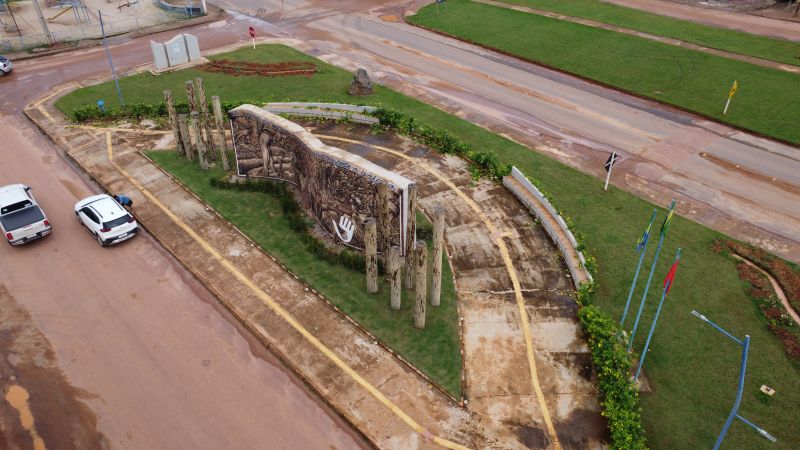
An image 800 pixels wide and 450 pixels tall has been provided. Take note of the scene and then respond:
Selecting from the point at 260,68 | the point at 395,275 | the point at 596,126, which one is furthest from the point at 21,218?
the point at 596,126

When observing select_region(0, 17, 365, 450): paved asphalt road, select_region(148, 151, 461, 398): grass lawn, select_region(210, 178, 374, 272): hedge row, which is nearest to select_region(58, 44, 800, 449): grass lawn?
select_region(148, 151, 461, 398): grass lawn

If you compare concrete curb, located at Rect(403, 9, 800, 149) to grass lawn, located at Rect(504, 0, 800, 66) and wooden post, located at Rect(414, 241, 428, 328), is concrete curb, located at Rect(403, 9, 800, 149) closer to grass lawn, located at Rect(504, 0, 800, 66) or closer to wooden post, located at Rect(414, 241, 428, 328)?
grass lawn, located at Rect(504, 0, 800, 66)

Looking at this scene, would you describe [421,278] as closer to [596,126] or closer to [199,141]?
[199,141]

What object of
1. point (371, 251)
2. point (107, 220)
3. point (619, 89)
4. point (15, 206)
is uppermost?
point (619, 89)

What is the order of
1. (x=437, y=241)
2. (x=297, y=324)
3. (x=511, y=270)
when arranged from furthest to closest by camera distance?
(x=511, y=270) → (x=297, y=324) → (x=437, y=241)

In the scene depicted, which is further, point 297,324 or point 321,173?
point 321,173

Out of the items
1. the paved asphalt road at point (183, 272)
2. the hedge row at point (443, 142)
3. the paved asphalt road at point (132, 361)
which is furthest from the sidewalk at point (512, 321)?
the paved asphalt road at point (183, 272)
